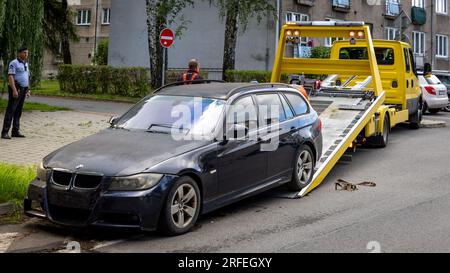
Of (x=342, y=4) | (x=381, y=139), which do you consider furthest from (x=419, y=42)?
(x=381, y=139)

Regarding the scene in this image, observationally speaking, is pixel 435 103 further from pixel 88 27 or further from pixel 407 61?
pixel 88 27

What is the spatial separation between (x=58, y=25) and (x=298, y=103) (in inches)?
1174

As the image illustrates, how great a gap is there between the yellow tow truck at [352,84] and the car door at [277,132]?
0.62 m

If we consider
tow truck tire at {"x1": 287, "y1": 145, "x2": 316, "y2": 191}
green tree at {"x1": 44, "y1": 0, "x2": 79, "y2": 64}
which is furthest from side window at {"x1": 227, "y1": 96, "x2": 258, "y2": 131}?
green tree at {"x1": 44, "y1": 0, "x2": 79, "y2": 64}

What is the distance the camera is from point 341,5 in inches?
1314

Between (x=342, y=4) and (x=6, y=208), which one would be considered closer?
(x=6, y=208)

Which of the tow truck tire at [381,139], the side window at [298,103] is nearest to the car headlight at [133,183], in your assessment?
the side window at [298,103]

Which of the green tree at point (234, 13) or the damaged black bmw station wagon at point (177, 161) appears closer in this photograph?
the damaged black bmw station wagon at point (177, 161)

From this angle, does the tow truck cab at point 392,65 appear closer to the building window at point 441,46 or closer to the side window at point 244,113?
the side window at point 244,113

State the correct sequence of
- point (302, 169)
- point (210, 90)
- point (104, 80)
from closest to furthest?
point (210, 90)
point (302, 169)
point (104, 80)

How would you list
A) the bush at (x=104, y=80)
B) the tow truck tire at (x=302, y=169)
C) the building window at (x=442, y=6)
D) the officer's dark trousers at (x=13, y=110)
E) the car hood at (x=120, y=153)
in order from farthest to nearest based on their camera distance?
the building window at (x=442, y=6) → the bush at (x=104, y=80) → the officer's dark trousers at (x=13, y=110) → the tow truck tire at (x=302, y=169) → the car hood at (x=120, y=153)

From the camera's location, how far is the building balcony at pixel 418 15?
3919 centimetres

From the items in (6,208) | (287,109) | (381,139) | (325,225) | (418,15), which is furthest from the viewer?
(418,15)
